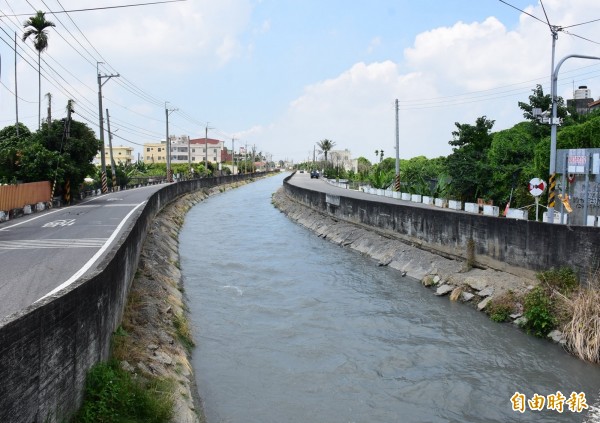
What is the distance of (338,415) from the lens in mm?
9086

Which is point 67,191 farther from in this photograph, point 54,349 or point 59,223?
point 54,349

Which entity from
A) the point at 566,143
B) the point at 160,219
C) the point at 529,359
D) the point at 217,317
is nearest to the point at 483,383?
the point at 529,359

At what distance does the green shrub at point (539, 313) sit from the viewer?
41.3 ft

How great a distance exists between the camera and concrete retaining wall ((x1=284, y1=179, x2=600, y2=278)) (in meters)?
13.5

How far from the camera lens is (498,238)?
16875 millimetres

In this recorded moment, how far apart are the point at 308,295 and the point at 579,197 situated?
1177 centimetres

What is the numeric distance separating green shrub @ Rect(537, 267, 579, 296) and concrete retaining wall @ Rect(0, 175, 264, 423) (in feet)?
35.8

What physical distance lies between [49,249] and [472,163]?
76.8 feet

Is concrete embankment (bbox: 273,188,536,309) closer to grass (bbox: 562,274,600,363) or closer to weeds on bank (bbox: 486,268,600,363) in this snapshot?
weeds on bank (bbox: 486,268,600,363)

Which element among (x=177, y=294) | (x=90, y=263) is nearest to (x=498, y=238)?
(x=177, y=294)

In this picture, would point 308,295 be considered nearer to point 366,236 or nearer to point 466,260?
point 466,260

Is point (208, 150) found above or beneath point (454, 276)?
above

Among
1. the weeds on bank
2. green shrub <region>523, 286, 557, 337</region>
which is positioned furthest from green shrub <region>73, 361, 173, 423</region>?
green shrub <region>523, 286, 557, 337</region>

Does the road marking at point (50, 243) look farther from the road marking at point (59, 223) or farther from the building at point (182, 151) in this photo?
the building at point (182, 151)
